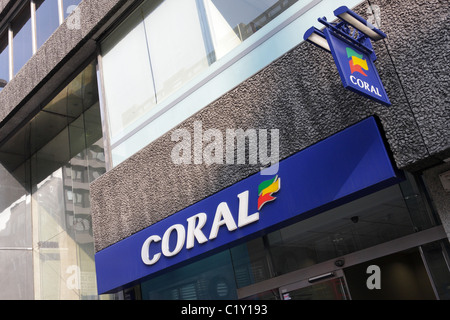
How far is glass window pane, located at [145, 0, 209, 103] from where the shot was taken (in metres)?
6.84

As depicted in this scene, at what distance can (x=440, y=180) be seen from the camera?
4562mm

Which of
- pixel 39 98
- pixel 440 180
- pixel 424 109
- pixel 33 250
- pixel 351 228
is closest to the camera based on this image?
pixel 424 109

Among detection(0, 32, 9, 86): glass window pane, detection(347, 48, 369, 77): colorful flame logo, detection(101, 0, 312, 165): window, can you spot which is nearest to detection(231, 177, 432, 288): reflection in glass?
detection(347, 48, 369, 77): colorful flame logo

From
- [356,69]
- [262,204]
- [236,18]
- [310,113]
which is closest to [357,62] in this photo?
[356,69]

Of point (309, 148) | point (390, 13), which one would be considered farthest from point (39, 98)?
point (390, 13)

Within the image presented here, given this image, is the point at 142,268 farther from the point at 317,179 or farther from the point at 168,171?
the point at 317,179

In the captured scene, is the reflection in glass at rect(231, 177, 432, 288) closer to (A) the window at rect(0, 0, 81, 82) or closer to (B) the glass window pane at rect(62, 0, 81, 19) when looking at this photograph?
(B) the glass window pane at rect(62, 0, 81, 19)

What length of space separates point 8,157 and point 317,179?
1022cm

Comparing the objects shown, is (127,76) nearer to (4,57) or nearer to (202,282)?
(202,282)

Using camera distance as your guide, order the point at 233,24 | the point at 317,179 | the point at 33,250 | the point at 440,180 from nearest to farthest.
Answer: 1. the point at 440,180
2. the point at 317,179
3. the point at 233,24
4. the point at 33,250

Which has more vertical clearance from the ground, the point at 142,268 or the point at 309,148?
the point at 309,148

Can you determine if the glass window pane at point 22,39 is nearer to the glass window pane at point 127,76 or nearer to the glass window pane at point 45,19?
the glass window pane at point 45,19

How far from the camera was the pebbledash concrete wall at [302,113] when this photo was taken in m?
4.30

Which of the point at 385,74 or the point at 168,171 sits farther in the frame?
the point at 168,171
